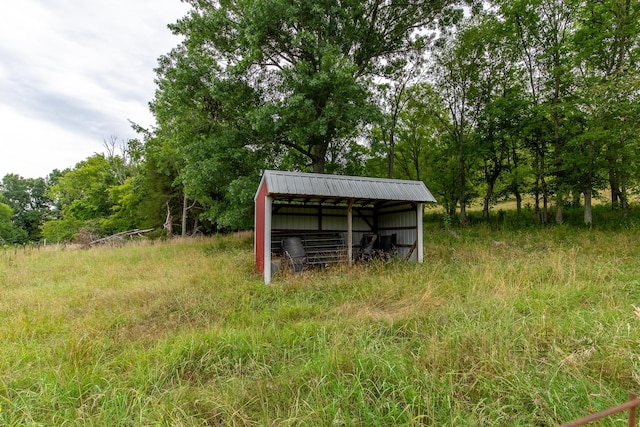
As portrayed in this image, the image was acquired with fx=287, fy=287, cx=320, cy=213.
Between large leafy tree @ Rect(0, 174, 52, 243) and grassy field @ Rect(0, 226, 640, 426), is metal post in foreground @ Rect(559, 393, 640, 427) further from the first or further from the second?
large leafy tree @ Rect(0, 174, 52, 243)

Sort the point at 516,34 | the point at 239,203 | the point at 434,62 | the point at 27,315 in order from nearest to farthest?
1. the point at 27,315
2. the point at 239,203
3. the point at 516,34
4. the point at 434,62

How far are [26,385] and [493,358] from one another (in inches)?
160

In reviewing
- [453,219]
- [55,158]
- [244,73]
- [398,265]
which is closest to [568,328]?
[398,265]

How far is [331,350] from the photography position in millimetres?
2715

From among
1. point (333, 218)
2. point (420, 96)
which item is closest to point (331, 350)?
point (333, 218)

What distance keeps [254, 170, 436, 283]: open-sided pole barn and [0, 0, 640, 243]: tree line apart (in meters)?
1.87

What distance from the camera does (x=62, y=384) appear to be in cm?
245

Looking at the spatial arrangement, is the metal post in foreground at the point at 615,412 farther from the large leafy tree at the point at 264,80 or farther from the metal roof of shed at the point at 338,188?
the large leafy tree at the point at 264,80

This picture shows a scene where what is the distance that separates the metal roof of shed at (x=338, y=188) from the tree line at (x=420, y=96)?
2276mm

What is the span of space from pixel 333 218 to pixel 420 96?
30.6 feet

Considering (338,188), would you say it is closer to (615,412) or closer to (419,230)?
(419,230)

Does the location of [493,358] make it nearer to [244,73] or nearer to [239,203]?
[239,203]

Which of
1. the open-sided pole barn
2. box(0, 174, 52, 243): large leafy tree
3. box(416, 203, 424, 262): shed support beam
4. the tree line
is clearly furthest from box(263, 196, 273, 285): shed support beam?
box(0, 174, 52, 243): large leafy tree

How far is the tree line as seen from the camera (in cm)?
909
